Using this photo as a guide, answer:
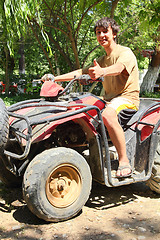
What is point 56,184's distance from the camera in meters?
3.25

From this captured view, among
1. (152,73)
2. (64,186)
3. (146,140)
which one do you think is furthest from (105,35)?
(152,73)

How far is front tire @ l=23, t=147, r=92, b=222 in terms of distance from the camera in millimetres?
3014

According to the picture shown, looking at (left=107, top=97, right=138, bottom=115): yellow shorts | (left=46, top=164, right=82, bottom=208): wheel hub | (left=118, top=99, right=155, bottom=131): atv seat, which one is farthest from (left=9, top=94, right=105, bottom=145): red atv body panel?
(left=46, top=164, right=82, bottom=208): wheel hub

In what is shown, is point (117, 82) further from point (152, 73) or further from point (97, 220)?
point (152, 73)

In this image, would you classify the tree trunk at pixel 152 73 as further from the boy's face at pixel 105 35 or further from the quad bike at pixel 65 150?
the boy's face at pixel 105 35

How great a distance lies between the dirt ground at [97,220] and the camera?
2.99m

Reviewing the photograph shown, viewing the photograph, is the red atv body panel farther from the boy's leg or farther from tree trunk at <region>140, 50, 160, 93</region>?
tree trunk at <region>140, 50, 160, 93</region>

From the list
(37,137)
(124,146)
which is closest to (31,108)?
(37,137)

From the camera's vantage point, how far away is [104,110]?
3.64 m

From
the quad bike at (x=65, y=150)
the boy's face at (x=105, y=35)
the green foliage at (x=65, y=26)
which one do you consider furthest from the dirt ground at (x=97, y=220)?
the green foliage at (x=65, y=26)

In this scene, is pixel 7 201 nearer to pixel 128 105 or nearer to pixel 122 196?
pixel 122 196

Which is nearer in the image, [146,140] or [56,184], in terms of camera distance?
[56,184]

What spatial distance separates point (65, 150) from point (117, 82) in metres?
1.29

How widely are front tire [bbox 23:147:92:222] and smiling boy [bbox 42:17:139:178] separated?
1.81 feet
